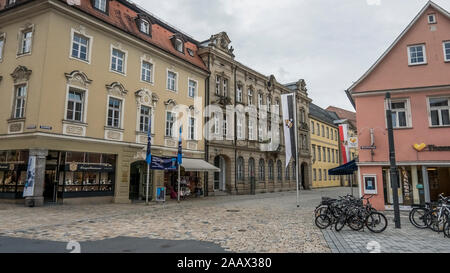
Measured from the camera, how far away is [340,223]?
931cm

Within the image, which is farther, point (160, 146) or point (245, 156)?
point (245, 156)

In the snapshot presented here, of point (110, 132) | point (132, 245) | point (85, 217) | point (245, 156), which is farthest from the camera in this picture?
point (245, 156)

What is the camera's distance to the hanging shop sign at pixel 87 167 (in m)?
16.2

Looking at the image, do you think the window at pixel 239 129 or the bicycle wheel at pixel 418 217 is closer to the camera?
the bicycle wheel at pixel 418 217

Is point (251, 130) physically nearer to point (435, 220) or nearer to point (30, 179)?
point (30, 179)

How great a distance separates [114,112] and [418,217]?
54.9 ft

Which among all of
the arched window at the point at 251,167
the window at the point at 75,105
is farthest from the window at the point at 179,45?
the arched window at the point at 251,167

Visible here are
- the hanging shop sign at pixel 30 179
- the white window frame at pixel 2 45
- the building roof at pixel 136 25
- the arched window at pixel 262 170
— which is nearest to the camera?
the hanging shop sign at pixel 30 179

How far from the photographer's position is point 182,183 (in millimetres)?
23297

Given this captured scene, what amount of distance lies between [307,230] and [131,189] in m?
15.0

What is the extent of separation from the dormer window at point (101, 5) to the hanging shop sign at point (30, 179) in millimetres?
10114

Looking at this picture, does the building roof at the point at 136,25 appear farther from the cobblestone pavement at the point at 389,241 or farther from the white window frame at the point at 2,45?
the cobblestone pavement at the point at 389,241
